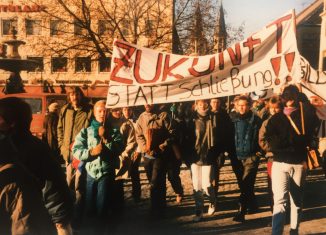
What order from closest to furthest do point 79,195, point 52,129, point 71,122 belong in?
point 79,195 < point 71,122 < point 52,129

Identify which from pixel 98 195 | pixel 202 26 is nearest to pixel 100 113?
pixel 98 195

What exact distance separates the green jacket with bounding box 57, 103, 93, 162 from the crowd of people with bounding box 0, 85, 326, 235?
0.04ft

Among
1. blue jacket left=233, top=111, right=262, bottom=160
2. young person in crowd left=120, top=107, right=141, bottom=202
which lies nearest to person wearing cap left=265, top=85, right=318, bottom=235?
blue jacket left=233, top=111, right=262, bottom=160

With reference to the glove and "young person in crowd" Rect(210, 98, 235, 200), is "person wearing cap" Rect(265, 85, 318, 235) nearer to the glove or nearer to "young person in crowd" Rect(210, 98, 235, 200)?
"young person in crowd" Rect(210, 98, 235, 200)

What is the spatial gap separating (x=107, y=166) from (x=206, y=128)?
2.03 meters

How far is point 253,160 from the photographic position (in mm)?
6152

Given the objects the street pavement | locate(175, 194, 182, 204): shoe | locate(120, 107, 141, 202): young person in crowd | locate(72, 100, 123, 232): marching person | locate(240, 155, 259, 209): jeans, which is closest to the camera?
locate(72, 100, 123, 232): marching person

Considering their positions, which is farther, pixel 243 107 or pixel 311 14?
pixel 311 14

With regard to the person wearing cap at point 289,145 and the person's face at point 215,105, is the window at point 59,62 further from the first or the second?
the person wearing cap at point 289,145

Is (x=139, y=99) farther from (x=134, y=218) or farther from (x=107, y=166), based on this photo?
(x=134, y=218)

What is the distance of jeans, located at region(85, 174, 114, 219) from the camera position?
4.81 m

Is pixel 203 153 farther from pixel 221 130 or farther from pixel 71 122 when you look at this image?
pixel 71 122

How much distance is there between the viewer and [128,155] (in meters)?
6.33

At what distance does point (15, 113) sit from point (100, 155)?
2192 millimetres
